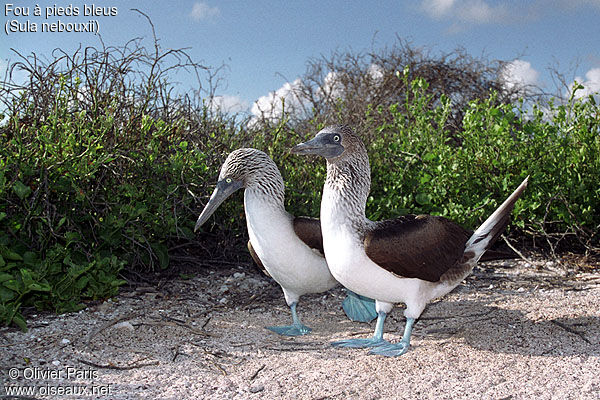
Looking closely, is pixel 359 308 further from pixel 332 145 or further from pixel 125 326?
pixel 125 326

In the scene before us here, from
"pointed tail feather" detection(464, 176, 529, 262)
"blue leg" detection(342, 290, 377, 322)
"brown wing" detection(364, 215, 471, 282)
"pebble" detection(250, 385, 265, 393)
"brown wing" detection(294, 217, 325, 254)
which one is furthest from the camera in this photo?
"blue leg" detection(342, 290, 377, 322)

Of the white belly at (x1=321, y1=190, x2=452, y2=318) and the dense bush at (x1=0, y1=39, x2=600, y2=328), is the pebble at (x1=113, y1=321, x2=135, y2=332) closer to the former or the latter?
the dense bush at (x1=0, y1=39, x2=600, y2=328)

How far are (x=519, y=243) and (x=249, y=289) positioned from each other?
3.31 metres

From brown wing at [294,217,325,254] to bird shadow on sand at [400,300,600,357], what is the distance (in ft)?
3.21

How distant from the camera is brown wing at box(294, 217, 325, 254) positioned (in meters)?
3.57

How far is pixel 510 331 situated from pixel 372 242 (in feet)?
4.52

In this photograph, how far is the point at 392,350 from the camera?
11.1 ft

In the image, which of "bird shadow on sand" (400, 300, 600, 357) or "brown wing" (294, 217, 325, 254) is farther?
"brown wing" (294, 217, 325, 254)

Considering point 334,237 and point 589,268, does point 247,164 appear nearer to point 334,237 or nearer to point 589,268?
point 334,237

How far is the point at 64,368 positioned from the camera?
324cm

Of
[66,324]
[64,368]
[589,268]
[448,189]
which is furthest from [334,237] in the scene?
[589,268]

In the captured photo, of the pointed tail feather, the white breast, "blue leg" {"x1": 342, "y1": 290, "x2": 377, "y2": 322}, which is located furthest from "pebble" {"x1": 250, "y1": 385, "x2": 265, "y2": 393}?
the pointed tail feather

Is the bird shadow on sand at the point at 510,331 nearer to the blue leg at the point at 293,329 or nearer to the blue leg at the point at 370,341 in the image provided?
the blue leg at the point at 370,341

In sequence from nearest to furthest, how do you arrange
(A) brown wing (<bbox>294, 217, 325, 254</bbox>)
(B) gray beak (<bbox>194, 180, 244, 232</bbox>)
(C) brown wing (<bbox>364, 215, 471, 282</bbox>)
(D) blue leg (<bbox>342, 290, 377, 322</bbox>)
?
(C) brown wing (<bbox>364, 215, 471, 282</bbox>)
(A) brown wing (<bbox>294, 217, 325, 254</bbox>)
(B) gray beak (<bbox>194, 180, 244, 232</bbox>)
(D) blue leg (<bbox>342, 290, 377, 322</bbox>)
